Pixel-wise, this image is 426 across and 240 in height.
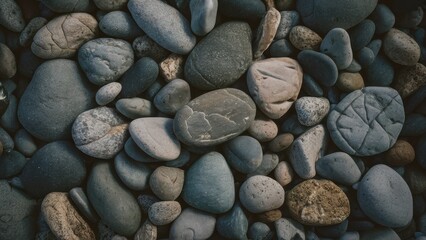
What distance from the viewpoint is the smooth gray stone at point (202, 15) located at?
1680mm

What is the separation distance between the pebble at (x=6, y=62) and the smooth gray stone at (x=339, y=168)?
62.4 inches

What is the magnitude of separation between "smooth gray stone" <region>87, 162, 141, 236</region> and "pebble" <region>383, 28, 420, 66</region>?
146 cm

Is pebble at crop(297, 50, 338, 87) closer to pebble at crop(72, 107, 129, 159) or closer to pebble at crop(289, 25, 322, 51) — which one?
pebble at crop(289, 25, 322, 51)

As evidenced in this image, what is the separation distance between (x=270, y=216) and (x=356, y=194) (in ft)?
1.47

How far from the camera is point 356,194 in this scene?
184cm

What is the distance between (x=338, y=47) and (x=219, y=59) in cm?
56

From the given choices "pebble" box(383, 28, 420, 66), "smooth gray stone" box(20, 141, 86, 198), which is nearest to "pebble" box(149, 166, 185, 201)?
"smooth gray stone" box(20, 141, 86, 198)

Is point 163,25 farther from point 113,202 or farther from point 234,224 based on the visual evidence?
point 234,224

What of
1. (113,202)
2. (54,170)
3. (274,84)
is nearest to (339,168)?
(274,84)

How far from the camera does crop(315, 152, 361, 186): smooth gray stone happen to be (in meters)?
1.79

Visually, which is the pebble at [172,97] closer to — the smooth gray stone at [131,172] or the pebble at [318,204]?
the smooth gray stone at [131,172]

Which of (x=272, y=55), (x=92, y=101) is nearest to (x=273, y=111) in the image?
(x=272, y=55)

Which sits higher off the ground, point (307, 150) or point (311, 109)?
point (311, 109)

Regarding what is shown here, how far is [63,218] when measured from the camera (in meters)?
1.72
